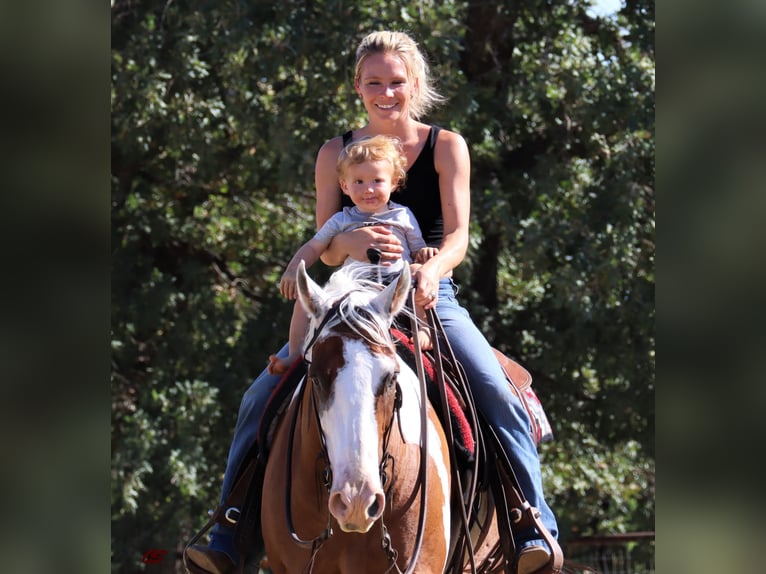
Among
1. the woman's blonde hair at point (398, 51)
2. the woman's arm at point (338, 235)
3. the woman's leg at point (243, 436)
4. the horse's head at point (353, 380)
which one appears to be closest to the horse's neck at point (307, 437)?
the horse's head at point (353, 380)

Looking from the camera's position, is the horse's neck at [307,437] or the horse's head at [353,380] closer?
the horse's head at [353,380]

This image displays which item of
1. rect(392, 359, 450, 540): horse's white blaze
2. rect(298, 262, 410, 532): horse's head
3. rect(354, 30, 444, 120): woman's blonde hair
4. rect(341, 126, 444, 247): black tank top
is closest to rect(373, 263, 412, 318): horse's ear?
rect(298, 262, 410, 532): horse's head

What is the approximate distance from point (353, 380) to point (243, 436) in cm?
106

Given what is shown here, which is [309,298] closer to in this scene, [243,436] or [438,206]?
[243,436]

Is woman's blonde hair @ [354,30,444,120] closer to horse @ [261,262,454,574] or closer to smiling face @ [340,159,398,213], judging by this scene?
smiling face @ [340,159,398,213]

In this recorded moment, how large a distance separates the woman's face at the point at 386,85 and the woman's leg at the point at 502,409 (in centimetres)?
82

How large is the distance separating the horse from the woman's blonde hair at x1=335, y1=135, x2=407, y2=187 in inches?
16.8

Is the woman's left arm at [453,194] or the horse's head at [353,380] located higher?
the woman's left arm at [453,194]

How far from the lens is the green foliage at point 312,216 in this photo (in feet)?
32.7

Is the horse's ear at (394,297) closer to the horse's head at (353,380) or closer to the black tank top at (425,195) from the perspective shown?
the horse's head at (353,380)

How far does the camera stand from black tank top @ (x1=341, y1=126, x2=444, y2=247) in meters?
4.18
